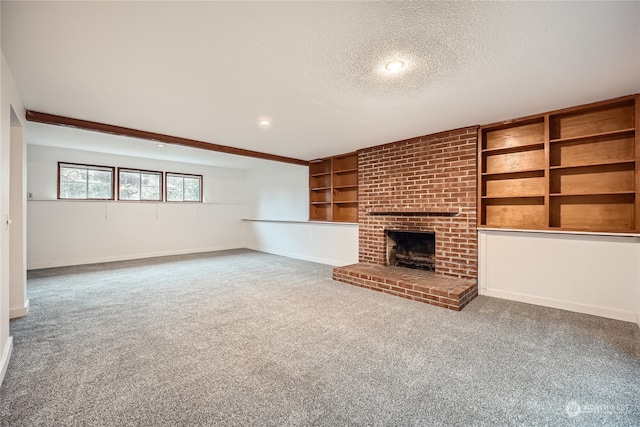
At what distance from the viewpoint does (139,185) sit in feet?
21.0

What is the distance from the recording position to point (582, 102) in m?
2.90

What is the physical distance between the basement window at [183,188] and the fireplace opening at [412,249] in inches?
206

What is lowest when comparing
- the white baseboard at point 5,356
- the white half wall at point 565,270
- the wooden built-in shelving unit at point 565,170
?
the white baseboard at point 5,356

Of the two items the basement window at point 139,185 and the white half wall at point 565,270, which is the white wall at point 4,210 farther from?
the white half wall at point 565,270

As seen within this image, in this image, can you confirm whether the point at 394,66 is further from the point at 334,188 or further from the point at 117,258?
the point at 117,258

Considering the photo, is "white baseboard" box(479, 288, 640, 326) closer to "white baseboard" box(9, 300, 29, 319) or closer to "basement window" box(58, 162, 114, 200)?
"white baseboard" box(9, 300, 29, 319)

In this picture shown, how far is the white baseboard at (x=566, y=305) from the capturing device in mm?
2775

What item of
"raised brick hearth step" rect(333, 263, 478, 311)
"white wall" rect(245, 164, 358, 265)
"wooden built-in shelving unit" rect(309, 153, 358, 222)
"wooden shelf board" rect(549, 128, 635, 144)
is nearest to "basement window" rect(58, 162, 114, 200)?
"white wall" rect(245, 164, 358, 265)

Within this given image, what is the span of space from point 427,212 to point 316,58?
2.89 metres

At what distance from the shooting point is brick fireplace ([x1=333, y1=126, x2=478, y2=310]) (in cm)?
358

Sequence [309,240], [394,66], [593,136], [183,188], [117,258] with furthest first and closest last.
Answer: [183,188] < [309,240] < [117,258] < [593,136] < [394,66]

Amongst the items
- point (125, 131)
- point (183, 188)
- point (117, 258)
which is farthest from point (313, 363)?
point (183, 188)

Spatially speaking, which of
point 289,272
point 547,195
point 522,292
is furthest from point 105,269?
point 547,195

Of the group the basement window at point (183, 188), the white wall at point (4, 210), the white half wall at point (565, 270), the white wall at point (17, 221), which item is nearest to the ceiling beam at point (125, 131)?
the white wall at point (17, 221)
